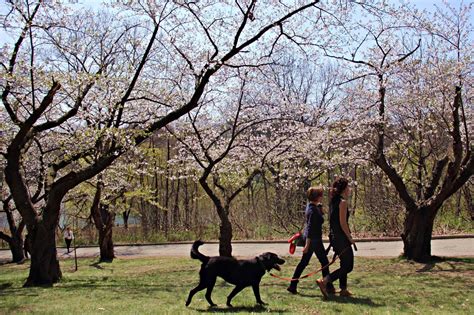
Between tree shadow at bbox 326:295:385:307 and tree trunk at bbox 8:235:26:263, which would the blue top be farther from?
tree trunk at bbox 8:235:26:263

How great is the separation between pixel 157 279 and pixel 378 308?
6.13 m

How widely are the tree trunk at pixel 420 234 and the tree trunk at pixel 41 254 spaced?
8.35 metres

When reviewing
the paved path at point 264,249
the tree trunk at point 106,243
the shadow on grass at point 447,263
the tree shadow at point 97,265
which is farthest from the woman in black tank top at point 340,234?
the tree trunk at point 106,243

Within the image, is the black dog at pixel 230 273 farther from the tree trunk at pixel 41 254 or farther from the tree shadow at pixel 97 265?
the tree shadow at pixel 97 265

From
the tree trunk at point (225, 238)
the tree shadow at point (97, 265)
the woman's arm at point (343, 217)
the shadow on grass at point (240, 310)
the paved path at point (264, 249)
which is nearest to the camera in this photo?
the shadow on grass at point (240, 310)

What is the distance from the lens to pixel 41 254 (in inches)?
396

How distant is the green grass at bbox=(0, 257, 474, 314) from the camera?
6.27 meters

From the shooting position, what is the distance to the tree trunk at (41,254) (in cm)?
1003

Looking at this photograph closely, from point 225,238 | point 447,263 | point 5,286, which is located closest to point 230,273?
point 5,286

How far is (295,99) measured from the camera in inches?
619

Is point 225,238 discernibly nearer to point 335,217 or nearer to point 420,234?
point 420,234

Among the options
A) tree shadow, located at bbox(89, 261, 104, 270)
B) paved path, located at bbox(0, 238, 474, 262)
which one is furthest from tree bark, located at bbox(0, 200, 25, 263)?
tree shadow, located at bbox(89, 261, 104, 270)

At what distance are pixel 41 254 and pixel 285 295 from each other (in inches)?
217

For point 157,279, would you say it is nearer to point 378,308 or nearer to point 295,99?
point 378,308
